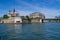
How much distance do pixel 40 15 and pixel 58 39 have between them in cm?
11807

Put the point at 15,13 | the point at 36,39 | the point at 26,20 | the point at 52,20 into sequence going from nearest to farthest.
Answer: the point at 36,39 → the point at 26,20 → the point at 15,13 → the point at 52,20

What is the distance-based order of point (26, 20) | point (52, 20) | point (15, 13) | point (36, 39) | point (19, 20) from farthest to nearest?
point (52, 20)
point (15, 13)
point (26, 20)
point (19, 20)
point (36, 39)

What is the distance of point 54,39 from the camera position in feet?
66.3

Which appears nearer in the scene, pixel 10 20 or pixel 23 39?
pixel 23 39

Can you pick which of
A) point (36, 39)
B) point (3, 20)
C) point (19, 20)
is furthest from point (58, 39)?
point (3, 20)

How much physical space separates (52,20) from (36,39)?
116431mm

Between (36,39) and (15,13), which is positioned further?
(15,13)

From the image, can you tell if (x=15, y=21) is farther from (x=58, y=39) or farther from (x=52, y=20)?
(x=58, y=39)

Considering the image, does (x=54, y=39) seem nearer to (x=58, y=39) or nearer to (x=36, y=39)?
(x=58, y=39)

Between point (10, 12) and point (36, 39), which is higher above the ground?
point (10, 12)

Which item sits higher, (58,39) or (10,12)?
(10,12)

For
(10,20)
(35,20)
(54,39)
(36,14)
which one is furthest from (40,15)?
(54,39)

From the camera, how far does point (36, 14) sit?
141m

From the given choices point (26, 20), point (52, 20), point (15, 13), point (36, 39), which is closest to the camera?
point (36, 39)
